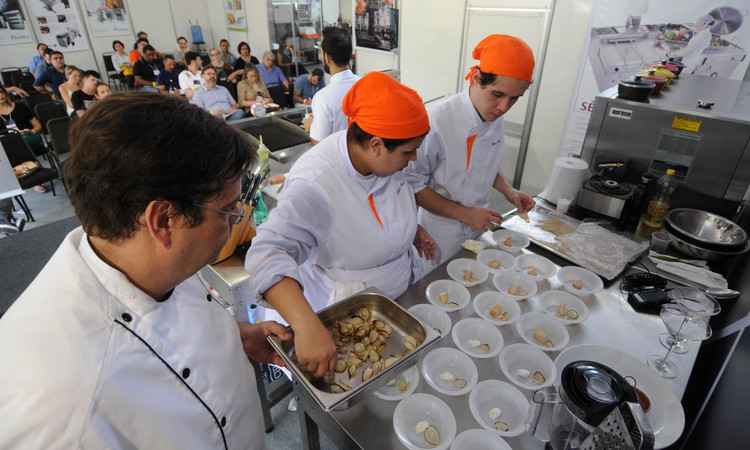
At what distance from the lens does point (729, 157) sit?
1.71 metres

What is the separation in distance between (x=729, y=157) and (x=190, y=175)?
215cm

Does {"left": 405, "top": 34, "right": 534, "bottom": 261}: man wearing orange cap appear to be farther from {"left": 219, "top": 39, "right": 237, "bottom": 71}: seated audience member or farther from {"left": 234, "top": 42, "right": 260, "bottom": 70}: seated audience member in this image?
{"left": 219, "top": 39, "right": 237, "bottom": 71}: seated audience member

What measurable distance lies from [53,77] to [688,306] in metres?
8.61

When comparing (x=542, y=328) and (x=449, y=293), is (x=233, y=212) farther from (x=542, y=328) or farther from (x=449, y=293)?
(x=542, y=328)

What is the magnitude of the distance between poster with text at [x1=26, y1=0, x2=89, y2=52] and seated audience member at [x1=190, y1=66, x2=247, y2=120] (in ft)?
15.3

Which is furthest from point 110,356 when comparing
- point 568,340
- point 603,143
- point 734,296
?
point 603,143

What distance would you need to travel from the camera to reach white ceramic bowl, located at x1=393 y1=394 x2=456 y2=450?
922mm

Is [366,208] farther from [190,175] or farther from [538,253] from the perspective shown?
[538,253]

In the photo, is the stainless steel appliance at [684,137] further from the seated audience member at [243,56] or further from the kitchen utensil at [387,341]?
the seated audience member at [243,56]

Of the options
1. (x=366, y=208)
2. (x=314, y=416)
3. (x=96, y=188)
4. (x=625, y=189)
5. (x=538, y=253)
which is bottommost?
(x=314, y=416)

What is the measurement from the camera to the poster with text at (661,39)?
275cm

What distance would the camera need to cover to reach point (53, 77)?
6449 millimetres

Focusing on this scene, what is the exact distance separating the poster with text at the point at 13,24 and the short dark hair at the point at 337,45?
298 inches

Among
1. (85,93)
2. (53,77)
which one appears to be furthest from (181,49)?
(85,93)
